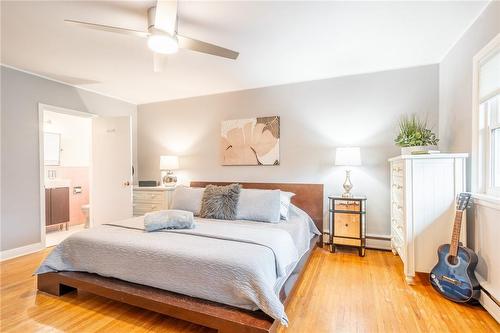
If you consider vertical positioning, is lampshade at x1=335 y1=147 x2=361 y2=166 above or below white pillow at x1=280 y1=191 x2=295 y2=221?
above

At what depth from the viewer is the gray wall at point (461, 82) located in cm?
205

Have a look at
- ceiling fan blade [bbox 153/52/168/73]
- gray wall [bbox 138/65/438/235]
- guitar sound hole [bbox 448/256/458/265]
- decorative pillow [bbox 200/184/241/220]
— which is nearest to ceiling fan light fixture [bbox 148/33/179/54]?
ceiling fan blade [bbox 153/52/168/73]

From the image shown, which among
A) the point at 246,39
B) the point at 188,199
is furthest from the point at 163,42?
the point at 188,199

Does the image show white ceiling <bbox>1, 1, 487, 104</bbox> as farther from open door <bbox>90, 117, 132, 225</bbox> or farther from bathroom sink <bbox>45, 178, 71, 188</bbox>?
bathroom sink <bbox>45, 178, 71, 188</bbox>

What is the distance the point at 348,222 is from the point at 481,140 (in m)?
1.60

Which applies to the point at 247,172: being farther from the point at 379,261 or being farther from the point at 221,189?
the point at 379,261

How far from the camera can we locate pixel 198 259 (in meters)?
1.74

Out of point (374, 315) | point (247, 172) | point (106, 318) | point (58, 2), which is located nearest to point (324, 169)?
point (247, 172)

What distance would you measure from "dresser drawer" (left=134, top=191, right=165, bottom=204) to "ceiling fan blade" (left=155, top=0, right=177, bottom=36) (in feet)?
9.45

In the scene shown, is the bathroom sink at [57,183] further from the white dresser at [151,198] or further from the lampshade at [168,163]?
the lampshade at [168,163]

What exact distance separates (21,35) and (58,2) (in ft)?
2.87

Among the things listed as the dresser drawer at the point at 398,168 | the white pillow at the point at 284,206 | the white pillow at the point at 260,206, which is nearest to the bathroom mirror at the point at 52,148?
the white pillow at the point at 260,206

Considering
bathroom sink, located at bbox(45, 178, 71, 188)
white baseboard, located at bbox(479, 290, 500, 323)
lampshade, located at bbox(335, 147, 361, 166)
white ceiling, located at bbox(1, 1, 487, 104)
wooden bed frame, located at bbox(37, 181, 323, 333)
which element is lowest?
white baseboard, located at bbox(479, 290, 500, 323)

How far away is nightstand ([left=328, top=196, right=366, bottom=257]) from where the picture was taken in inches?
124
